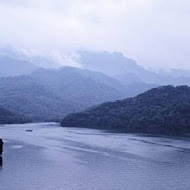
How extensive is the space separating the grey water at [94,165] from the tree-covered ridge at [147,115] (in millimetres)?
37315

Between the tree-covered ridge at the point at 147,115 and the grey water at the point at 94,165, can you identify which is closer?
the grey water at the point at 94,165

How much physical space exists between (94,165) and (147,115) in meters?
88.2

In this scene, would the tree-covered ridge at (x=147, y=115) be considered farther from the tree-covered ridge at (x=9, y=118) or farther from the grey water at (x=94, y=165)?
the grey water at (x=94, y=165)

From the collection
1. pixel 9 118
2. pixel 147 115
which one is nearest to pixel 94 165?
pixel 147 115

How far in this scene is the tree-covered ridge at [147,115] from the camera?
480ft

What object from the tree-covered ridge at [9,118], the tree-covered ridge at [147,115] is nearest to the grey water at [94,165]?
the tree-covered ridge at [147,115]

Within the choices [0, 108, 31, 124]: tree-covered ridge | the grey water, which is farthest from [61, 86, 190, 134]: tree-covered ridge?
the grey water

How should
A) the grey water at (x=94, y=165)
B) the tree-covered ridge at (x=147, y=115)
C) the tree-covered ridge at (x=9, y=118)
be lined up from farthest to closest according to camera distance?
the tree-covered ridge at (x=9, y=118), the tree-covered ridge at (x=147, y=115), the grey water at (x=94, y=165)

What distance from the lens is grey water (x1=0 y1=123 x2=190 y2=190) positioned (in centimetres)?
5828

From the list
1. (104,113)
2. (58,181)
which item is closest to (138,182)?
(58,181)

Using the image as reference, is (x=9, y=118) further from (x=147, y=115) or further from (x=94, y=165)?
(x=94, y=165)

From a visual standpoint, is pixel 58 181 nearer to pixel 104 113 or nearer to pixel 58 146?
pixel 58 146

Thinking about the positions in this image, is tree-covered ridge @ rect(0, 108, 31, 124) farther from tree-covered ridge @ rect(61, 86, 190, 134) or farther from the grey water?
the grey water

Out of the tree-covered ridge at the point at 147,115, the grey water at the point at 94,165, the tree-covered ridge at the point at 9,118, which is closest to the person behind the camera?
the grey water at the point at 94,165
